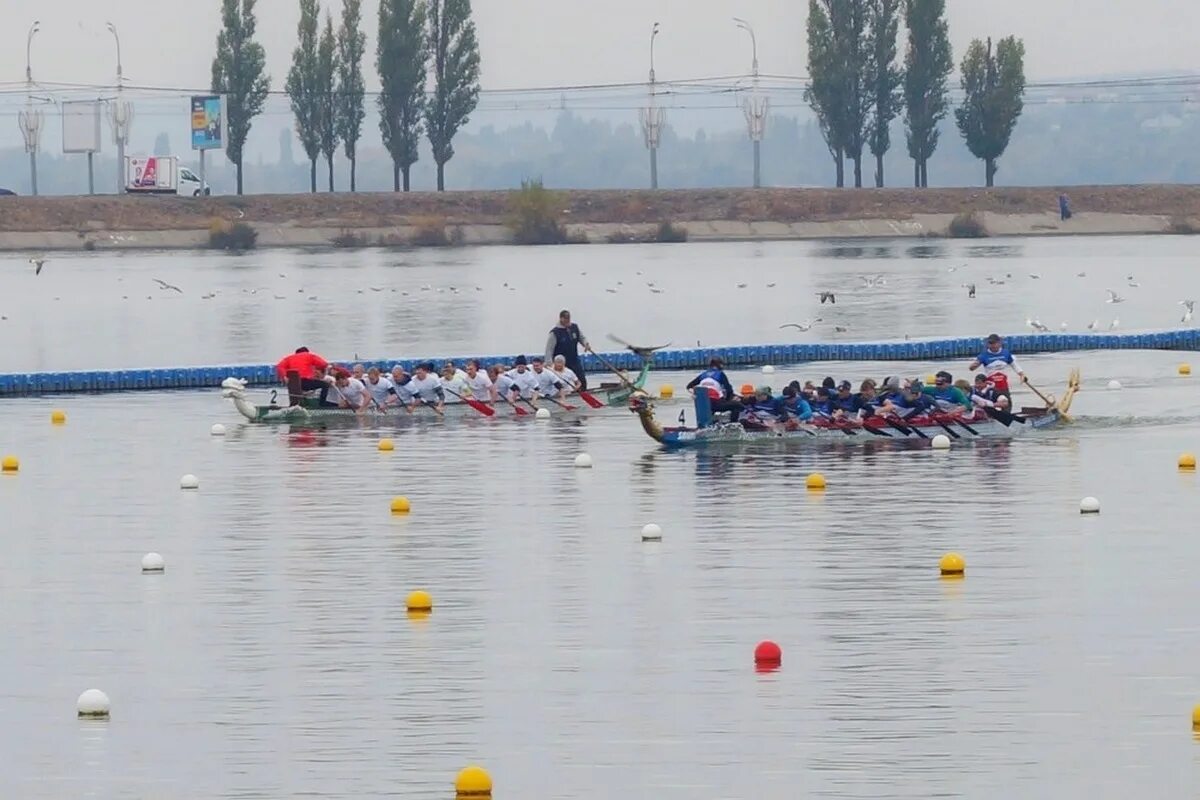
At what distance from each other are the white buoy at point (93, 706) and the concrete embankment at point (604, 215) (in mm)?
107471

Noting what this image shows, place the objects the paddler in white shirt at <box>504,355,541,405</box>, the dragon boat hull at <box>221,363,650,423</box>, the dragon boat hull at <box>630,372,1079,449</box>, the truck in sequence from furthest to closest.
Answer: the truck, the paddler in white shirt at <box>504,355,541,405</box>, the dragon boat hull at <box>221,363,650,423</box>, the dragon boat hull at <box>630,372,1079,449</box>

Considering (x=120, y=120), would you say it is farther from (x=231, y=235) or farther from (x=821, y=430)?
(x=821, y=430)

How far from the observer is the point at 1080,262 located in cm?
10325

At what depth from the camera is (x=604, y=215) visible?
432ft

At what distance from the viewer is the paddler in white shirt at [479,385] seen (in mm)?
42125

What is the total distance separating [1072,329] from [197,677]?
44962 mm

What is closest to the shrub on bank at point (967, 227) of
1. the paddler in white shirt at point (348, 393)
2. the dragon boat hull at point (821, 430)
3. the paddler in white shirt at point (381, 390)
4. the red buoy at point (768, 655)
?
the paddler in white shirt at point (381, 390)

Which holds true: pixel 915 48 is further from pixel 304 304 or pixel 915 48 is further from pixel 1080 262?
pixel 304 304

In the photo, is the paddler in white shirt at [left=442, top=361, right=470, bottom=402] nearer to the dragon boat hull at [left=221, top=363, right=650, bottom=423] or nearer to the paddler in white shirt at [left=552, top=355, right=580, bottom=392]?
the dragon boat hull at [left=221, top=363, right=650, bottom=423]

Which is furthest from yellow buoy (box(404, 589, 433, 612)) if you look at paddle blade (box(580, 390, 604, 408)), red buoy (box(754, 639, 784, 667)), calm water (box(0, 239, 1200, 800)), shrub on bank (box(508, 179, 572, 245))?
shrub on bank (box(508, 179, 572, 245))

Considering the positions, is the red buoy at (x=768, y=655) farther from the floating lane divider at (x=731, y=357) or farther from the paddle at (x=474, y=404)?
the floating lane divider at (x=731, y=357)

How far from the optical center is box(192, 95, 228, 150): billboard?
421 ft

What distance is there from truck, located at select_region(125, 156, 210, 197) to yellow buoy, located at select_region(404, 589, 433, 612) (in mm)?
109701

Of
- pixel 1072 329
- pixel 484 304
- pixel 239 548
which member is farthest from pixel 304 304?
pixel 239 548
